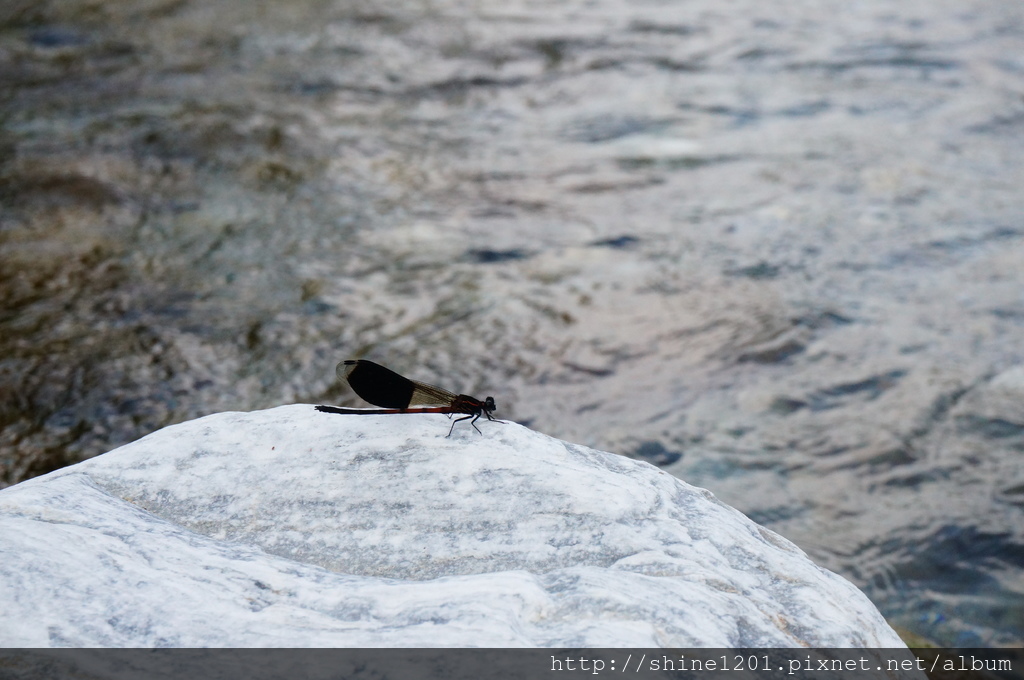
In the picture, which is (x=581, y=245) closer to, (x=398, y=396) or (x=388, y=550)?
(x=398, y=396)

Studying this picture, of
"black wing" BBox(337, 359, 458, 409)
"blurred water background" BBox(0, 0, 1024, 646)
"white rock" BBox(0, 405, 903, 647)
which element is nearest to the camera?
"white rock" BBox(0, 405, 903, 647)

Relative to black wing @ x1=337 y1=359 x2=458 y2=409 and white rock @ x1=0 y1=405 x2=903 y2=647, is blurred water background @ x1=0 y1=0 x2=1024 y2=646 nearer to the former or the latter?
white rock @ x1=0 y1=405 x2=903 y2=647

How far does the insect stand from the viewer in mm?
2326

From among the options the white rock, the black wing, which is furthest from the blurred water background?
the black wing

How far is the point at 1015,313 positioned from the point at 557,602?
422 centimetres

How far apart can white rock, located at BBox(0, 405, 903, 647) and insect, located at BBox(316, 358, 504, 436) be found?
0.11 feet

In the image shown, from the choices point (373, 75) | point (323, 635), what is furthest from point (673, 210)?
point (323, 635)

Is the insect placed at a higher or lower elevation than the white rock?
higher

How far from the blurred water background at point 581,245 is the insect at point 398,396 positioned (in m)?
1.86

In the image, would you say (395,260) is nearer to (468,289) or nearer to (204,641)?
(468,289)

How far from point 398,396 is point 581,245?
3450mm

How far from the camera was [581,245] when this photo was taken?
223 inches

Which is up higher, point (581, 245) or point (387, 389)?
point (387, 389)

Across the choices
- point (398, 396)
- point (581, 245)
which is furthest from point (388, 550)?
point (581, 245)
